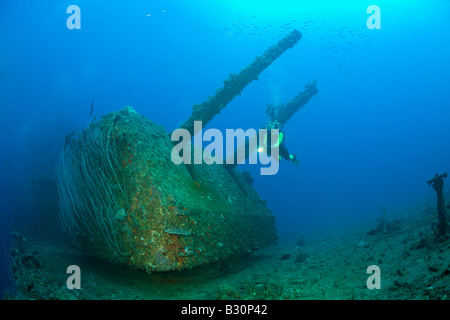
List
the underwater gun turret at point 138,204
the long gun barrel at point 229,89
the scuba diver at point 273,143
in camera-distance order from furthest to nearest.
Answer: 1. the scuba diver at point 273,143
2. the long gun barrel at point 229,89
3. the underwater gun turret at point 138,204

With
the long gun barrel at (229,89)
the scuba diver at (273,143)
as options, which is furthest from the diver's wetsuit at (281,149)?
the long gun barrel at (229,89)

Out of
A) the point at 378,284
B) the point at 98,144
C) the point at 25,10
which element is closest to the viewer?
the point at 378,284

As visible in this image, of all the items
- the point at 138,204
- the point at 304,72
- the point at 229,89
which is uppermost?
the point at 304,72

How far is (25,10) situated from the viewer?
53.9 m

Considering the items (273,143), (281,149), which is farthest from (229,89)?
(281,149)

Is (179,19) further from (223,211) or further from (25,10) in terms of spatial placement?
(223,211)

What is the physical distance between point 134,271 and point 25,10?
76846mm

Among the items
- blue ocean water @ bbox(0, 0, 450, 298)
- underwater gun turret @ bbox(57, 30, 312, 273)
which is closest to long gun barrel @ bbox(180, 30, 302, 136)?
underwater gun turret @ bbox(57, 30, 312, 273)

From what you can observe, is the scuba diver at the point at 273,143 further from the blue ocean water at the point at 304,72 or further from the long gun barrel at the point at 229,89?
the blue ocean water at the point at 304,72

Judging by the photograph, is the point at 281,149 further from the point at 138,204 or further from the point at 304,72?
the point at 304,72

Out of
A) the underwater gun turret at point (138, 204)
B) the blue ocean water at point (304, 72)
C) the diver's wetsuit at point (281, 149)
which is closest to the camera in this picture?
the underwater gun turret at point (138, 204)

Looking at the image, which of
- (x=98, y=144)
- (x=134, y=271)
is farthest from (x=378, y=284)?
(x=98, y=144)

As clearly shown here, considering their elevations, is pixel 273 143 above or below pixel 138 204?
above

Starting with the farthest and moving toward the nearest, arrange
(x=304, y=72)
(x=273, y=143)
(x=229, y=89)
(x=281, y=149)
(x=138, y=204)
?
(x=304, y=72) → (x=281, y=149) → (x=273, y=143) → (x=229, y=89) → (x=138, y=204)
